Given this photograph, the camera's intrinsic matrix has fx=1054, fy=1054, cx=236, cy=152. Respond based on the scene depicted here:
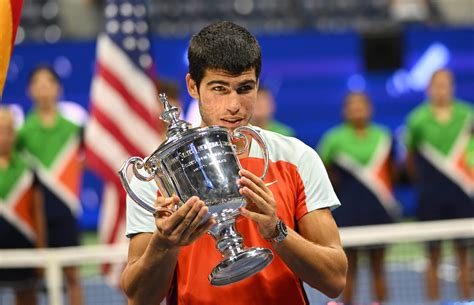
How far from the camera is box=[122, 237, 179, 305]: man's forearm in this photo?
2.92 meters

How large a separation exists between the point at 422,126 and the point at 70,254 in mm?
3453

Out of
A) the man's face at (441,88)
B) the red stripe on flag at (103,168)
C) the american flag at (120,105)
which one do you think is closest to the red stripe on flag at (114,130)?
the american flag at (120,105)

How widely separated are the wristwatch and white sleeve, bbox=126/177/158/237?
1.43 ft

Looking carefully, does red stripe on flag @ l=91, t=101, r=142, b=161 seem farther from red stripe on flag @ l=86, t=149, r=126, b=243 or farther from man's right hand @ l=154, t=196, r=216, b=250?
man's right hand @ l=154, t=196, r=216, b=250

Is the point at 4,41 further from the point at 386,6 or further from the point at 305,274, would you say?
the point at 386,6

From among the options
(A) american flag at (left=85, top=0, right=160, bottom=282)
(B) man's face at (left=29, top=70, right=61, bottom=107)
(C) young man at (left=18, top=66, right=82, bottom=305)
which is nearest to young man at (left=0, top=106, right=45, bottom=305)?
Result: (C) young man at (left=18, top=66, right=82, bottom=305)

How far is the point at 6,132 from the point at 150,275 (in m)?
4.82

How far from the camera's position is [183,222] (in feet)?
8.70

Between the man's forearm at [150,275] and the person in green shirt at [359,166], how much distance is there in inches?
217

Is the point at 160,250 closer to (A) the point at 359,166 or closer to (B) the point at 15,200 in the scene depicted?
(B) the point at 15,200

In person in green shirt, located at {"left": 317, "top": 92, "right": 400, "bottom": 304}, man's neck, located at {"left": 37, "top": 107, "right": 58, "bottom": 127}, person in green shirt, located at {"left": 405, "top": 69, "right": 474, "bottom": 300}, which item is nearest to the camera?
man's neck, located at {"left": 37, "top": 107, "right": 58, "bottom": 127}

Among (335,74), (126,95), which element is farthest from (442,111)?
(335,74)

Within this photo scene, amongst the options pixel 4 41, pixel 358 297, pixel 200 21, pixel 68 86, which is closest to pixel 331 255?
pixel 4 41

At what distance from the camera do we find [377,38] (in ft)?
41.0
